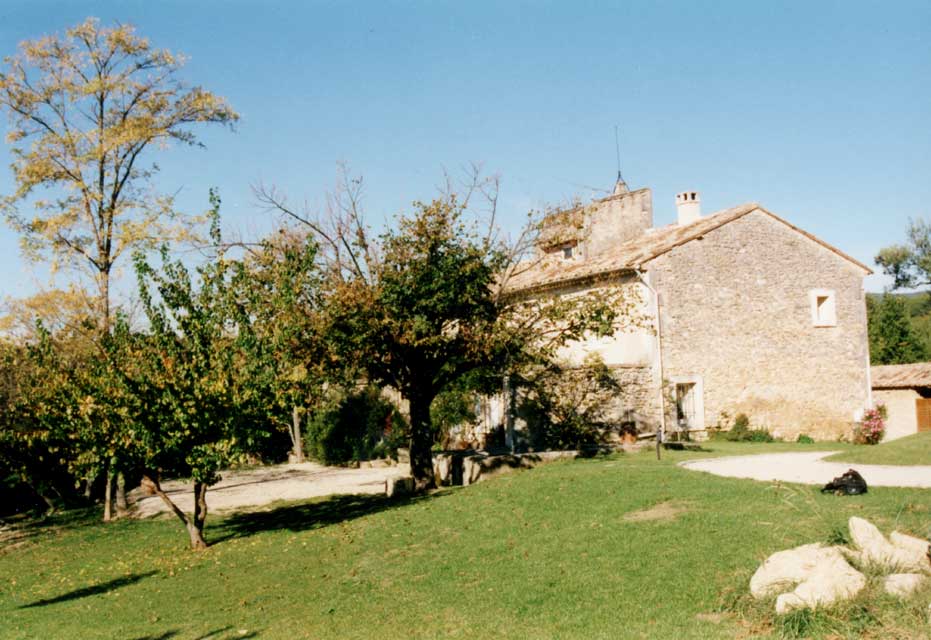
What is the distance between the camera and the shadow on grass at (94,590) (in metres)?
11.6

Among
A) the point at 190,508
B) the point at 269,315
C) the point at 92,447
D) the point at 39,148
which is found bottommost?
the point at 190,508

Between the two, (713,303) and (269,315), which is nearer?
(269,315)

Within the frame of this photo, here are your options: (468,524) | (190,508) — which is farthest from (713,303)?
(190,508)

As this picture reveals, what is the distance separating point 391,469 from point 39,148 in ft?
45.3

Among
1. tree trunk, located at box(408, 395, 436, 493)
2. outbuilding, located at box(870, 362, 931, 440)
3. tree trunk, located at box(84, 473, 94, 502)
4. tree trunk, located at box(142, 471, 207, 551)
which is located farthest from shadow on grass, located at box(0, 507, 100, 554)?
outbuilding, located at box(870, 362, 931, 440)

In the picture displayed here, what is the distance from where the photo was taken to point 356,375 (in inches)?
691

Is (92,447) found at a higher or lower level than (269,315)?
lower

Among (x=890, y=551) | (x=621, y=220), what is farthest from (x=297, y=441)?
(x=890, y=551)

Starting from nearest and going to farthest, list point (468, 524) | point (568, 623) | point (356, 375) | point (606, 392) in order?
point (568, 623) < point (468, 524) < point (356, 375) < point (606, 392)

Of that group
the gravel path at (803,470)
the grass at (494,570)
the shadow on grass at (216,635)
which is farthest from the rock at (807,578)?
the shadow on grass at (216,635)

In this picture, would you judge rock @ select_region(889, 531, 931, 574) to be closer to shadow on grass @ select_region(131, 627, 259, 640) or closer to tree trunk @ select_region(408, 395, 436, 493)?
shadow on grass @ select_region(131, 627, 259, 640)

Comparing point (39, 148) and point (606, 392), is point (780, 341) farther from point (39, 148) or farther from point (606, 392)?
point (39, 148)

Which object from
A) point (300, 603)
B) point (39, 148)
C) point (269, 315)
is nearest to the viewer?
point (300, 603)

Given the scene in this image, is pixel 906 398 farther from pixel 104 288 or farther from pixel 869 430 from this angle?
pixel 104 288
